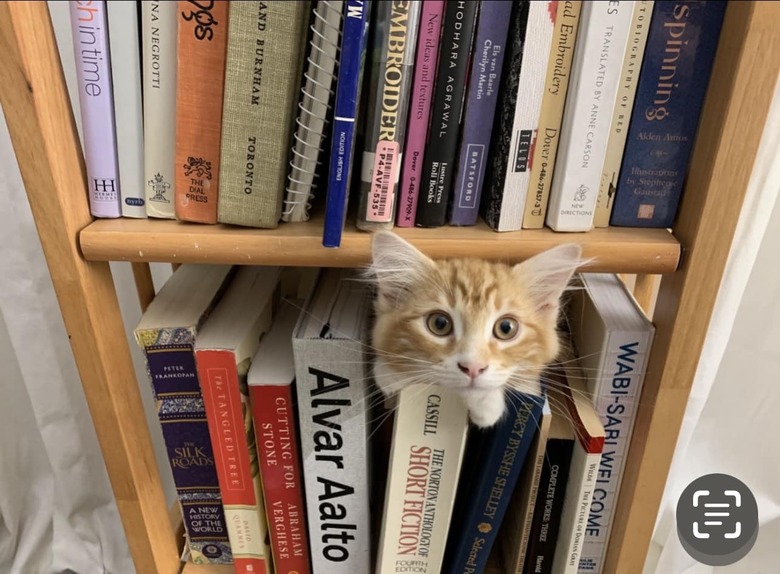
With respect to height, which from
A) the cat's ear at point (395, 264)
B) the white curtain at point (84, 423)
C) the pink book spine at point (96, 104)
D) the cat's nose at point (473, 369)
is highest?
the pink book spine at point (96, 104)

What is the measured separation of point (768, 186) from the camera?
626mm

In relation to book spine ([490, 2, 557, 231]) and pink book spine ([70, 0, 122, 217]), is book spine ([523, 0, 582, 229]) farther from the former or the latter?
pink book spine ([70, 0, 122, 217])

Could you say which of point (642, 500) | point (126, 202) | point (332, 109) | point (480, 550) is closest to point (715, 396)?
point (642, 500)

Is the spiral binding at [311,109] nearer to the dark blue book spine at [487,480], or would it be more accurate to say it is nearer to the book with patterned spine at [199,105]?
the book with patterned spine at [199,105]

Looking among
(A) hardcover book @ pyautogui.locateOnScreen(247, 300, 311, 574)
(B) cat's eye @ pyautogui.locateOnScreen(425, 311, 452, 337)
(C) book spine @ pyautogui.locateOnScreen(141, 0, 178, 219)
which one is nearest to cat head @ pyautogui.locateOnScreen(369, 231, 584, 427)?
(B) cat's eye @ pyautogui.locateOnScreen(425, 311, 452, 337)

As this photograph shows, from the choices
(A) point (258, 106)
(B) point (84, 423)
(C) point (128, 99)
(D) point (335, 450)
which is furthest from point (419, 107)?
(B) point (84, 423)

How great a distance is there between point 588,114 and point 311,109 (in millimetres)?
235

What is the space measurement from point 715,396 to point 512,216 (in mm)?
538

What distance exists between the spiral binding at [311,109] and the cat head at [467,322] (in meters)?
0.09

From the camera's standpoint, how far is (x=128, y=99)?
1.75 ft

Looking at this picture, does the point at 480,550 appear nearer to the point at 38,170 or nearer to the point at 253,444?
the point at 253,444

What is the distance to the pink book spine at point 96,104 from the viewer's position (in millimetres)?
503

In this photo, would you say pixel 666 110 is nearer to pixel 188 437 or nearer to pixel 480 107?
pixel 480 107

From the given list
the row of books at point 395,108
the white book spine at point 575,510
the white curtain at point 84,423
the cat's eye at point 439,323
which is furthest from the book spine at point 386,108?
the white curtain at point 84,423
